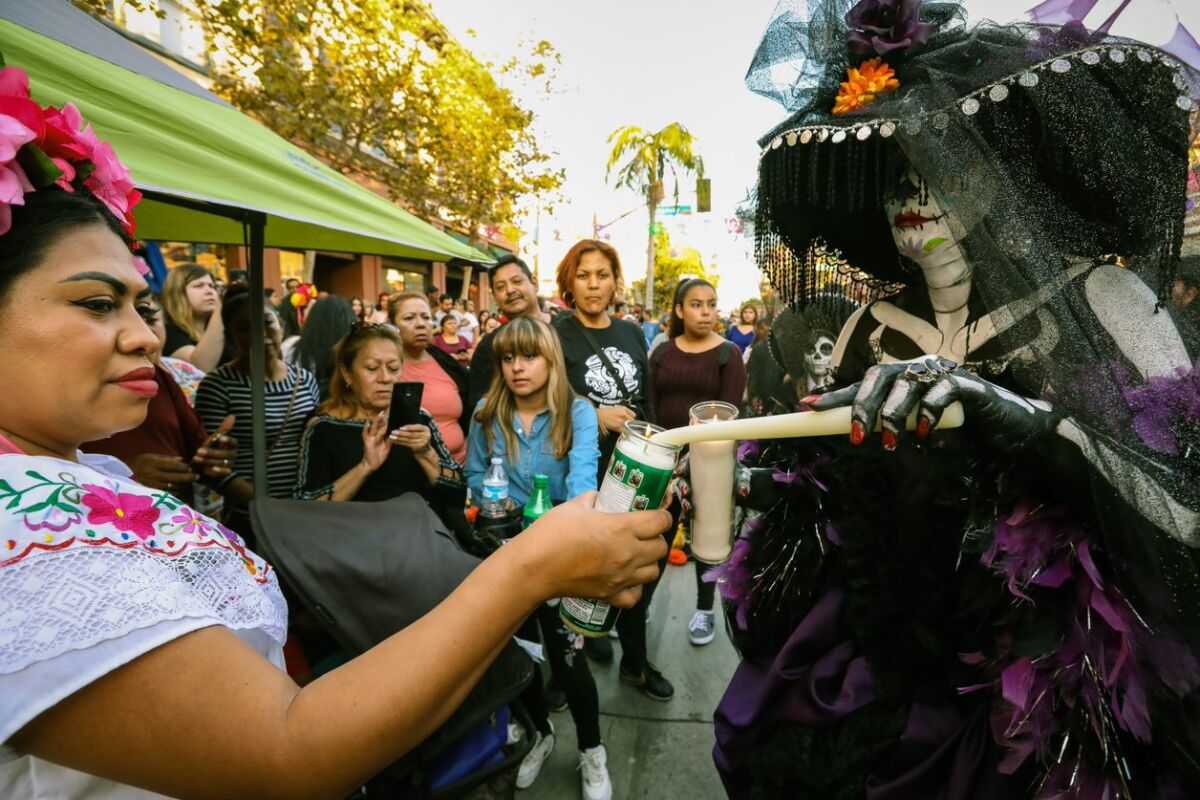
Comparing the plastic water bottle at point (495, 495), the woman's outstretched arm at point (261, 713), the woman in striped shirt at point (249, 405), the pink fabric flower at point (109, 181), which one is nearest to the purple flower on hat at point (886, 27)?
the woman's outstretched arm at point (261, 713)

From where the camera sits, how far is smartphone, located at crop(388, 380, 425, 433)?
2596mm

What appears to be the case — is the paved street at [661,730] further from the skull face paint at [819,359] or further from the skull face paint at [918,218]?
the skull face paint at [918,218]

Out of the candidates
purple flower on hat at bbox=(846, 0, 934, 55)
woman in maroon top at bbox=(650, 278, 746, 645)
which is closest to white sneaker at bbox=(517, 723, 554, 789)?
woman in maroon top at bbox=(650, 278, 746, 645)

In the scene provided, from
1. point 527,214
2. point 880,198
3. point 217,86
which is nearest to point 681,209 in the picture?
point 527,214

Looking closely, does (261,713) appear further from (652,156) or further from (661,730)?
(652,156)

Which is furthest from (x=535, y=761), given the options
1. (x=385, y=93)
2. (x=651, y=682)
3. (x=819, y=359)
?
(x=385, y=93)

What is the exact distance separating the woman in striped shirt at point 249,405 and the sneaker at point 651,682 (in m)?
2.06

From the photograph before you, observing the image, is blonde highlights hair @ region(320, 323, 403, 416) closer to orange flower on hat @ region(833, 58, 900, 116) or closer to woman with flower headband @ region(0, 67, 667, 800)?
woman with flower headband @ region(0, 67, 667, 800)

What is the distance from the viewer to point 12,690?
0.60 meters

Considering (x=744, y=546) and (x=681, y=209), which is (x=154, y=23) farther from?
(x=744, y=546)

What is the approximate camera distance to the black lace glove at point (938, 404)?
2.86 ft

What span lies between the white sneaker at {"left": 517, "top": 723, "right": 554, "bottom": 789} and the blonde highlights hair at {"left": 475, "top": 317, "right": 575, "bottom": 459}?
1255 millimetres

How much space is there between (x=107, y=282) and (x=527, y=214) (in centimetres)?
1381

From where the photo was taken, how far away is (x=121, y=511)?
2.53 feet
